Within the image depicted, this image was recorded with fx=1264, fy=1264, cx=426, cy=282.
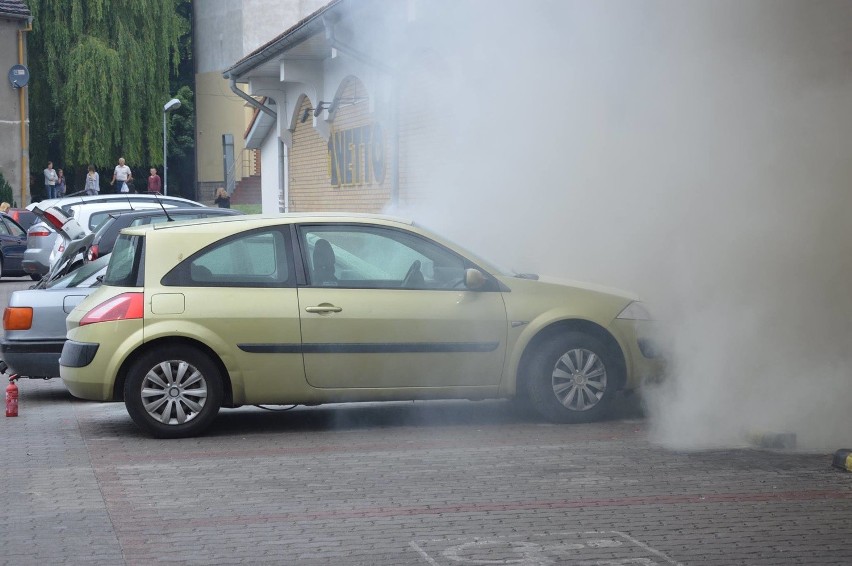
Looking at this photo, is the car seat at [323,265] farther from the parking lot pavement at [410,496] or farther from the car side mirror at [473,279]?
the parking lot pavement at [410,496]

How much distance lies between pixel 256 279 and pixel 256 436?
3.47ft

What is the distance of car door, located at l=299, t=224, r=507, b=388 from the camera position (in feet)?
27.4

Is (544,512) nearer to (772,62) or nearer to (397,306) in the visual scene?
(397,306)

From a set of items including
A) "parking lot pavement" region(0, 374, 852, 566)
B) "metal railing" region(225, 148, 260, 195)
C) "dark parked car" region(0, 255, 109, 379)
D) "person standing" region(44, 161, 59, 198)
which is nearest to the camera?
"parking lot pavement" region(0, 374, 852, 566)

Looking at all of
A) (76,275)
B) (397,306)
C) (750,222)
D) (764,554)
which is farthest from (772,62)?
(76,275)

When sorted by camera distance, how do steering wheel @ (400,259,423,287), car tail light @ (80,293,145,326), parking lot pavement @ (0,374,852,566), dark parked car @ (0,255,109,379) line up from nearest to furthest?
parking lot pavement @ (0,374,852,566) < car tail light @ (80,293,145,326) < steering wheel @ (400,259,423,287) < dark parked car @ (0,255,109,379)

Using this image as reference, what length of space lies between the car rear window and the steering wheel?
1756 mm

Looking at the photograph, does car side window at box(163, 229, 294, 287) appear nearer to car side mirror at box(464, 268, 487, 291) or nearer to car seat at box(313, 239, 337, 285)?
car seat at box(313, 239, 337, 285)

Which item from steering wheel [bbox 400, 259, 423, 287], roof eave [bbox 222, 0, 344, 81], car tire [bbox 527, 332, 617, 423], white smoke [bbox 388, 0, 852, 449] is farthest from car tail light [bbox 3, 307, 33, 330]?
roof eave [bbox 222, 0, 344, 81]

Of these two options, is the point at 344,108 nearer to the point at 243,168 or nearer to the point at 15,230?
the point at 15,230

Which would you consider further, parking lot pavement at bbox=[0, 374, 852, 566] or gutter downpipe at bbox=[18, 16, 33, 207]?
gutter downpipe at bbox=[18, 16, 33, 207]

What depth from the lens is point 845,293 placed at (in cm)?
848

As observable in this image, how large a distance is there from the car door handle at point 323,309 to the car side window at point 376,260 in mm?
168

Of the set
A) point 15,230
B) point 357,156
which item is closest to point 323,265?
point 357,156
